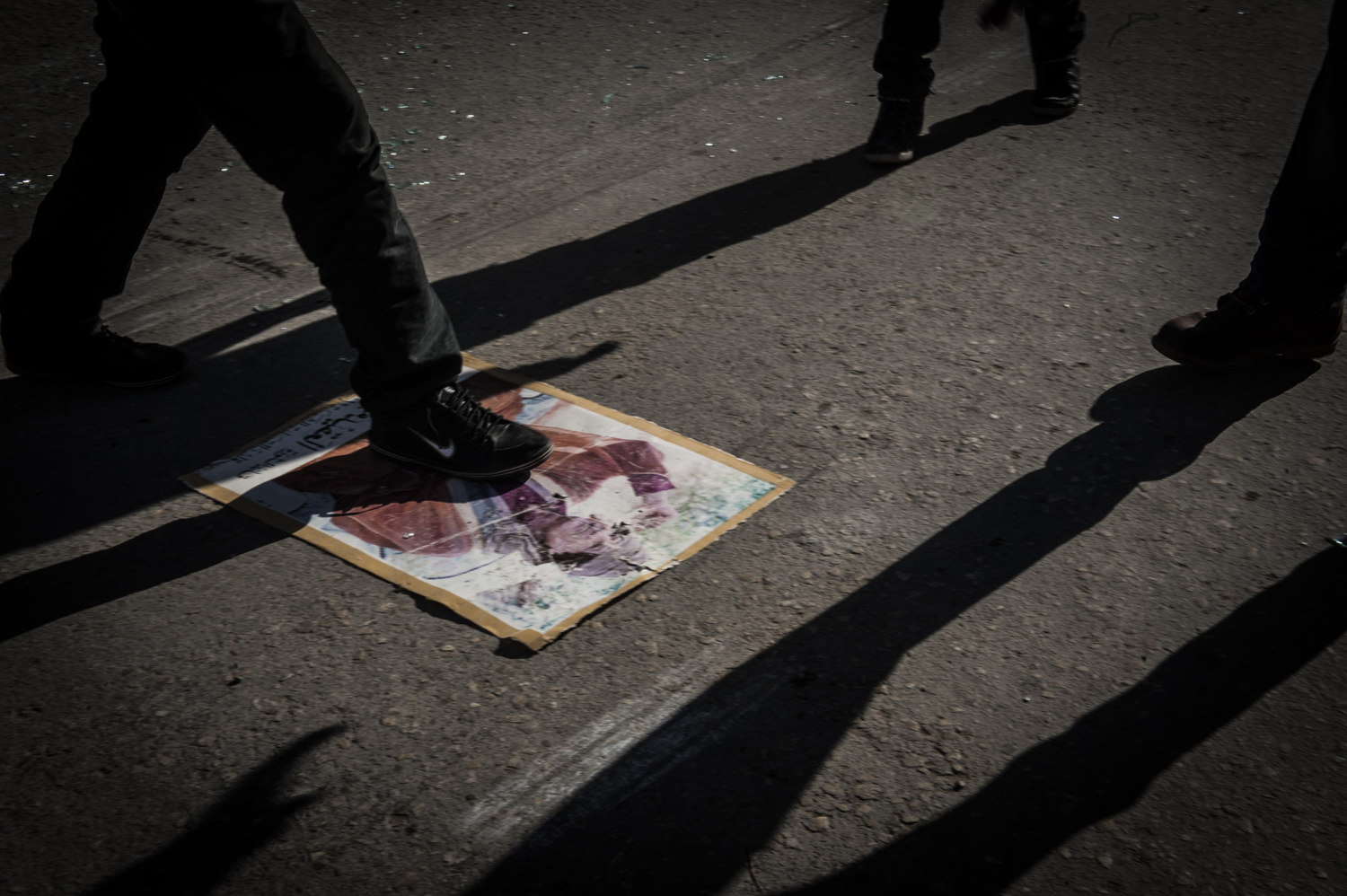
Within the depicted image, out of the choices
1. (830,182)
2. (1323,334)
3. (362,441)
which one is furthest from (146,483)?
(1323,334)

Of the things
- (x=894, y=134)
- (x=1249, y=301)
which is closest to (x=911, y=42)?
(x=894, y=134)

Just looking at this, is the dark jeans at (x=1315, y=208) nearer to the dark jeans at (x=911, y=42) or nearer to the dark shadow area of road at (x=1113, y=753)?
the dark shadow area of road at (x=1113, y=753)

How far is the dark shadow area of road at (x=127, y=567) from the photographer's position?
206 cm

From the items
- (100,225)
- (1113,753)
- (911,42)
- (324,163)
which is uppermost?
(324,163)

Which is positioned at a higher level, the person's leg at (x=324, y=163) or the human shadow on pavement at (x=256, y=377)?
the person's leg at (x=324, y=163)

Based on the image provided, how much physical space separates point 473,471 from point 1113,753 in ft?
4.69

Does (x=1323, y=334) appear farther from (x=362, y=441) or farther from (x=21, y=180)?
(x=21, y=180)

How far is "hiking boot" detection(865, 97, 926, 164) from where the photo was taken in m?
3.91

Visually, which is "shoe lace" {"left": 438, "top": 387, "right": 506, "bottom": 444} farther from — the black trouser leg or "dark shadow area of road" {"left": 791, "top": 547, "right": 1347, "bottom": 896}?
the black trouser leg

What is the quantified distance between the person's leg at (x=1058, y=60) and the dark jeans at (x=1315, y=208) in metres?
1.77

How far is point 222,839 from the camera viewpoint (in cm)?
160

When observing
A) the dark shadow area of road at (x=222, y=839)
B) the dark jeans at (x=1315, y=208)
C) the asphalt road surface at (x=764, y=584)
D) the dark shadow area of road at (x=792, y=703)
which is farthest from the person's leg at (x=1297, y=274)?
the dark shadow area of road at (x=222, y=839)

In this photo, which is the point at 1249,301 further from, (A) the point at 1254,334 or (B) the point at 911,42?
(B) the point at 911,42

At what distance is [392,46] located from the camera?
16.8 ft
